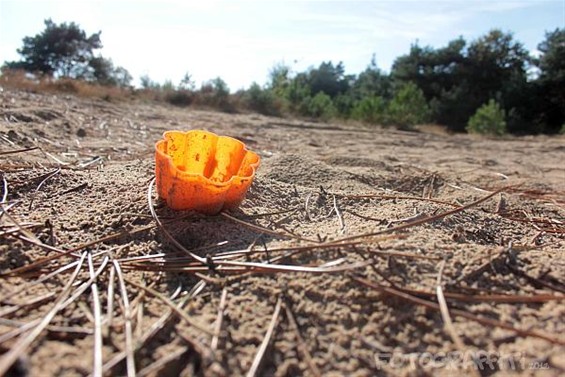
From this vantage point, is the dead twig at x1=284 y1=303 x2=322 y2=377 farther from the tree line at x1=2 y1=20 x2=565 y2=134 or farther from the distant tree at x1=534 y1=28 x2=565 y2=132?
the distant tree at x1=534 y1=28 x2=565 y2=132

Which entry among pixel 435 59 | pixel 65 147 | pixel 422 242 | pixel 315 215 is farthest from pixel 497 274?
pixel 435 59

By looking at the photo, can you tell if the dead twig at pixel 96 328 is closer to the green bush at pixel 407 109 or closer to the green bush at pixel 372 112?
the green bush at pixel 407 109

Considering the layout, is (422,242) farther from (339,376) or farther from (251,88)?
(251,88)

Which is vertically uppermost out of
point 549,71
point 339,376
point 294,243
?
point 549,71

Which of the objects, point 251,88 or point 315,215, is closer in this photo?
point 315,215

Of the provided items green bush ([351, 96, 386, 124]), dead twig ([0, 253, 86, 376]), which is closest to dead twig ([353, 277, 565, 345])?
dead twig ([0, 253, 86, 376])

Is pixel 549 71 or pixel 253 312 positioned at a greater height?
pixel 549 71

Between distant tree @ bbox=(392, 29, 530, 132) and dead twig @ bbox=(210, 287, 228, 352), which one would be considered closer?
dead twig @ bbox=(210, 287, 228, 352)
